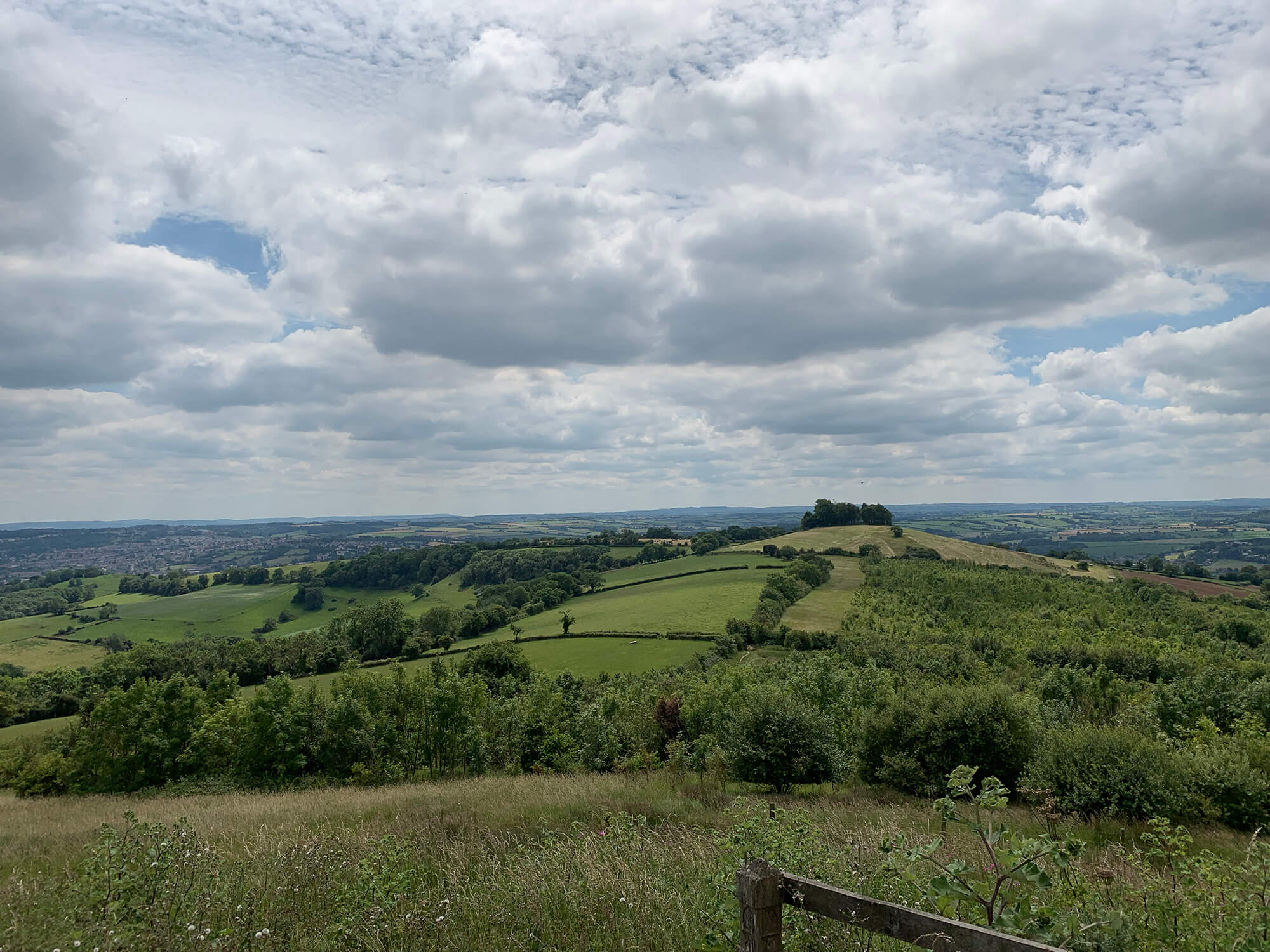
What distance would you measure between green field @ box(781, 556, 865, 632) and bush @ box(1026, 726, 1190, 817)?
71801 mm

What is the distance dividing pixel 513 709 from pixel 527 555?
4229 inches

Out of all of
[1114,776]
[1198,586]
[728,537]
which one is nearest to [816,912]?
[1114,776]

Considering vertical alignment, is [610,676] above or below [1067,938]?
below

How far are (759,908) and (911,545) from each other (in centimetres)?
16115

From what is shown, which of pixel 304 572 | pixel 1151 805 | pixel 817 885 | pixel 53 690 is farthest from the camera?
pixel 304 572

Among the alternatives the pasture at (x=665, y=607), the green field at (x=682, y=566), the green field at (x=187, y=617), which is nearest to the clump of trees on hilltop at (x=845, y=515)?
the green field at (x=682, y=566)

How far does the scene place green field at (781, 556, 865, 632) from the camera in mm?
94000

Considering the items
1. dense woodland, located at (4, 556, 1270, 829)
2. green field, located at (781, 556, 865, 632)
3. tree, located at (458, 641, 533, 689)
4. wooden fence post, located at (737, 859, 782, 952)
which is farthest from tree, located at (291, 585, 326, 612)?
wooden fence post, located at (737, 859, 782, 952)

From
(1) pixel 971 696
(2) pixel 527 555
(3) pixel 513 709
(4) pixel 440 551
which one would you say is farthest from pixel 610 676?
(4) pixel 440 551

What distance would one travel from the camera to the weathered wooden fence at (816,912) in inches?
160

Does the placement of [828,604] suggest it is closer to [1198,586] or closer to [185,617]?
[1198,586]

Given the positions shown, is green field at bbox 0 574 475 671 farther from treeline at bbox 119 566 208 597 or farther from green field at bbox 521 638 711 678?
green field at bbox 521 638 711 678

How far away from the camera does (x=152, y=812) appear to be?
21.8 m

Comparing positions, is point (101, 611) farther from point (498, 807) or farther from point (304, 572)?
point (498, 807)
